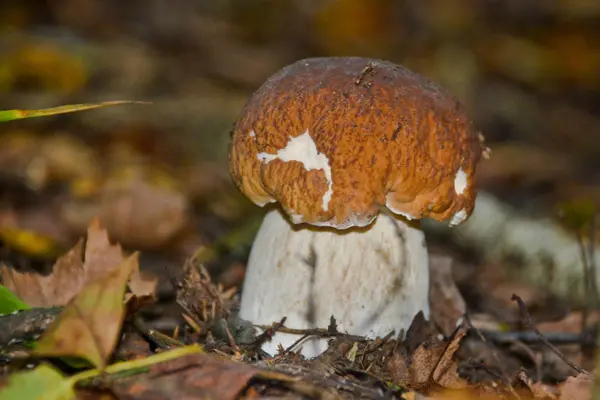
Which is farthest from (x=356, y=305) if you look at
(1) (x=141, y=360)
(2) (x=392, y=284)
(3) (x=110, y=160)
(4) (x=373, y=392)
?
(3) (x=110, y=160)

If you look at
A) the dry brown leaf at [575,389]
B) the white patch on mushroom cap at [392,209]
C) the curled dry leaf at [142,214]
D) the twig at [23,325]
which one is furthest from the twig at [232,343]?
the curled dry leaf at [142,214]

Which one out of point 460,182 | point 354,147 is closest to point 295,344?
point 354,147

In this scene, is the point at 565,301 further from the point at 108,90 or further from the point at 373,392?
the point at 108,90

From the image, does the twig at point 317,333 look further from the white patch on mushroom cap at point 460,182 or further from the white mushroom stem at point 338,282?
the white patch on mushroom cap at point 460,182

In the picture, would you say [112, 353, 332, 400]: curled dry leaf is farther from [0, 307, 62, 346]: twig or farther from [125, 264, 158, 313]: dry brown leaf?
[125, 264, 158, 313]: dry brown leaf

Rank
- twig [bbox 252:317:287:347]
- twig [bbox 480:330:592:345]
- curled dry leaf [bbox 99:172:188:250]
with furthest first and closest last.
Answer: curled dry leaf [bbox 99:172:188:250] < twig [bbox 480:330:592:345] < twig [bbox 252:317:287:347]

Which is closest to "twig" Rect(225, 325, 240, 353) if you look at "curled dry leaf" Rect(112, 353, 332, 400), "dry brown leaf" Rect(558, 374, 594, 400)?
"curled dry leaf" Rect(112, 353, 332, 400)

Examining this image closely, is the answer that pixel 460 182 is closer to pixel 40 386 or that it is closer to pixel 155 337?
pixel 155 337

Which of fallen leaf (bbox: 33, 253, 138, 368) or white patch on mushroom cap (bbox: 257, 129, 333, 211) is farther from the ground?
white patch on mushroom cap (bbox: 257, 129, 333, 211)
